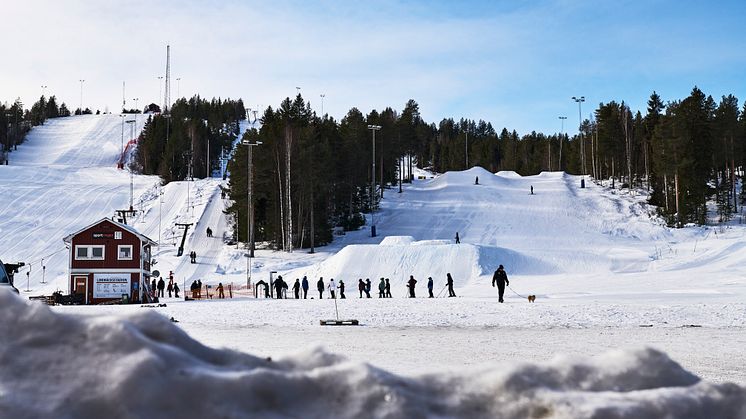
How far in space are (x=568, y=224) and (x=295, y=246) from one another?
25338mm

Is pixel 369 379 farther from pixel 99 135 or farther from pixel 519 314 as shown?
pixel 99 135

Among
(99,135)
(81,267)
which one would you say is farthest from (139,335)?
(99,135)

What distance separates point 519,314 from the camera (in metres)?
22.2

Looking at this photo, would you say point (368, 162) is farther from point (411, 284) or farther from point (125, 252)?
point (411, 284)

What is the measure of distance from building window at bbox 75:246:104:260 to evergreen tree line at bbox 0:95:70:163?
10064 centimetres

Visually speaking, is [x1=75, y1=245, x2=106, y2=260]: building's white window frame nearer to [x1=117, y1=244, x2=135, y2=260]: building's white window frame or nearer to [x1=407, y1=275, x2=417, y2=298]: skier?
[x1=117, y1=244, x2=135, y2=260]: building's white window frame

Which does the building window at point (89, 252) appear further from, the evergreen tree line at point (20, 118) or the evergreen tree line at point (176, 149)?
the evergreen tree line at point (20, 118)

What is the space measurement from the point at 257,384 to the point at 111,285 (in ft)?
141

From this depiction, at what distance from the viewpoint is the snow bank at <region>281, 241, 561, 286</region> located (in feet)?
145

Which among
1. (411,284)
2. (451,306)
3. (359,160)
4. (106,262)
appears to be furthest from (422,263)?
(359,160)

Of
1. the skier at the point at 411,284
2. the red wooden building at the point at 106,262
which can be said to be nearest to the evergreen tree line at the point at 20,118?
the red wooden building at the point at 106,262

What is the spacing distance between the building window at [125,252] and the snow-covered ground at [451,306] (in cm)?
617

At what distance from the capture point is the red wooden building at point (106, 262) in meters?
42.3

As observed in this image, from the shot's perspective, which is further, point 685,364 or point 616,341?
point 616,341
